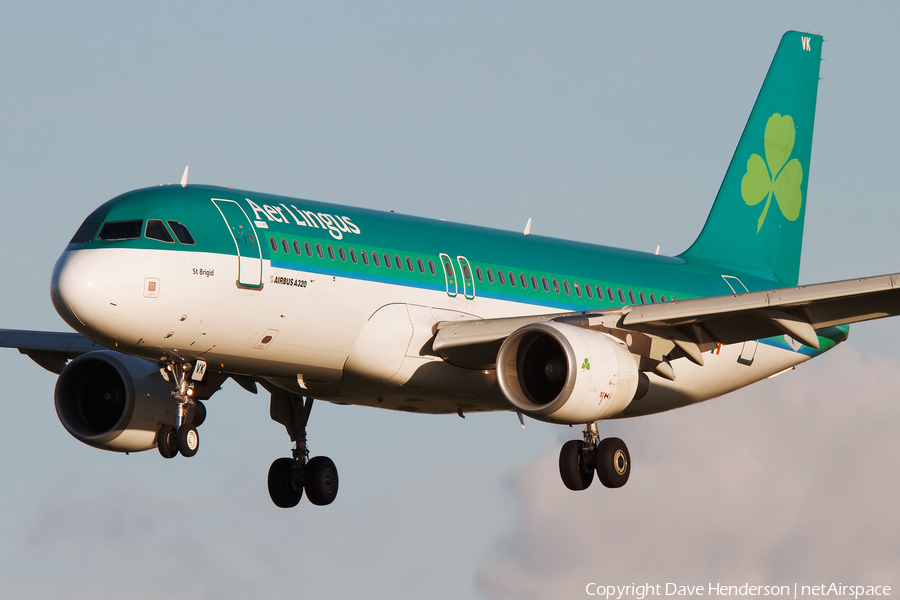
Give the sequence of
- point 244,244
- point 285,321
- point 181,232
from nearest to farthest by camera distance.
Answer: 1. point 181,232
2. point 244,244
3. point 285,321

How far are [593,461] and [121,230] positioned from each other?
1096 cm

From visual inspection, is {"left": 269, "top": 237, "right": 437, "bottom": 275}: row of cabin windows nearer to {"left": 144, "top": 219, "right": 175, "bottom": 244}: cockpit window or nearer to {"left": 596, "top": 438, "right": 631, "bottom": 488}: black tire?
{"left": 144, "top": 219, "right": 175, "bottom": 244}: cockpit window

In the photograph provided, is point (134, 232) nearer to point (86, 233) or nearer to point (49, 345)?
point (86, 233)

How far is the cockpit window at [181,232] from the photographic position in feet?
83.1

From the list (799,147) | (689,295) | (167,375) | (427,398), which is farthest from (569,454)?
(799,147)

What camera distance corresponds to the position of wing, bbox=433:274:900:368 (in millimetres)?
25719

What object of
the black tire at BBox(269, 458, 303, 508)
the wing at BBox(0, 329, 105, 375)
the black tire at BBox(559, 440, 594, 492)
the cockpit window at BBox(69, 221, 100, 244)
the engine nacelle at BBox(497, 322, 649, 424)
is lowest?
the black tire at BBox(269, 458, 303, 508)

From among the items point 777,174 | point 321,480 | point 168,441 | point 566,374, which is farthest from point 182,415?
point 777,174

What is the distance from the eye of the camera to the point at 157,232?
83.0ft

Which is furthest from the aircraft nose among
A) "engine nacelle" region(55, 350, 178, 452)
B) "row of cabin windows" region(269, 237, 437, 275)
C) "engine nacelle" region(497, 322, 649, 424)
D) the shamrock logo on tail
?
the shamrock logo on tail

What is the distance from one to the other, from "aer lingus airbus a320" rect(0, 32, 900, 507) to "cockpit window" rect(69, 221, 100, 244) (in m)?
0.04

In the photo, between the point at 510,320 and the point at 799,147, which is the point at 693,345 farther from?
the point at 799,147

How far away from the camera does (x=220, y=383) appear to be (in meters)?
29.2

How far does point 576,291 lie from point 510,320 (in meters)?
4.60
